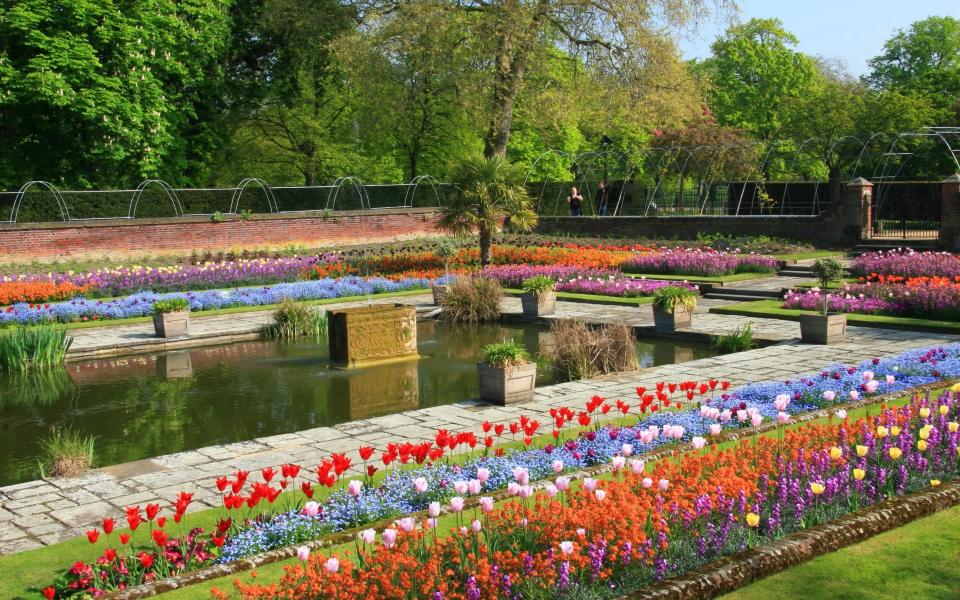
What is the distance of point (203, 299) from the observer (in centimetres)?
1906

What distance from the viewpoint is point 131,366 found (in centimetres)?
1389

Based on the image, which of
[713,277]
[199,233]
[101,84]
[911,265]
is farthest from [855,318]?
[101,84]

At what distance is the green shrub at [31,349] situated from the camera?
13.2m

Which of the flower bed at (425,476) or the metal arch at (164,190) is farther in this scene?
the metal arch at (164,190)

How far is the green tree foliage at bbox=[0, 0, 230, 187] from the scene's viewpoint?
25859 mm

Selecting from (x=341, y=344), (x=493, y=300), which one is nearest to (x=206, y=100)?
(x=493, y=300)

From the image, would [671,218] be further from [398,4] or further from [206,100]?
[206,100]

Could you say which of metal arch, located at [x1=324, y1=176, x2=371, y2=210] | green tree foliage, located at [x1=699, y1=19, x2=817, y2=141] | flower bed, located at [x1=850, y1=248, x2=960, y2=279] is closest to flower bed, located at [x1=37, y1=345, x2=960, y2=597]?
flower bed, located at [x1=850, y1=248, x2=960, y2=279]

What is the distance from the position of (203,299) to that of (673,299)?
32.0 feet

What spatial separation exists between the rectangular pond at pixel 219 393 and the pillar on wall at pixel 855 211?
13456mm

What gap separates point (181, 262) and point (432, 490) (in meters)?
21.0

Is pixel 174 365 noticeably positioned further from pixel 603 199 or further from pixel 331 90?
pixel 331 90

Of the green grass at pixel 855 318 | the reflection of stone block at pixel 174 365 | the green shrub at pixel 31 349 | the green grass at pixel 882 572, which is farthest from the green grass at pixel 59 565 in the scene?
the green grass at pixel 855 318

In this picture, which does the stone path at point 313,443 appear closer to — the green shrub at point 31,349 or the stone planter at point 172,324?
the green shrub at point 31,349
